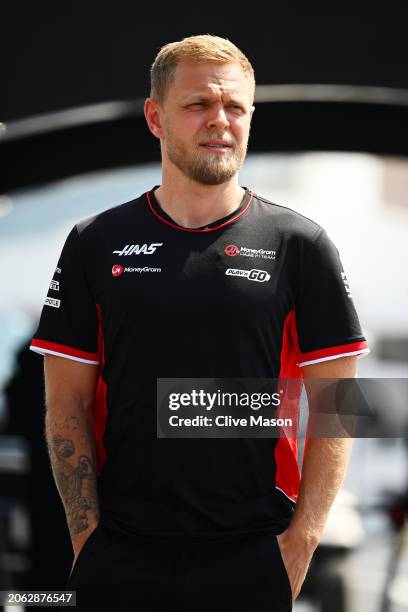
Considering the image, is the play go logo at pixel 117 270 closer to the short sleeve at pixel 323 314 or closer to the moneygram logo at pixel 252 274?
the moneygram logo at pixel 252 274

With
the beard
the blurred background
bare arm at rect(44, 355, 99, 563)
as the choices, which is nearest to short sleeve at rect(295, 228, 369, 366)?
the beard

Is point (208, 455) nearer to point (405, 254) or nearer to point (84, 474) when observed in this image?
point (84, 474)

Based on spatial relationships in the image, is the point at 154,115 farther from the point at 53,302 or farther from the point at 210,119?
the point at 53,302

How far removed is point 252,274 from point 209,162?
0.96 feet

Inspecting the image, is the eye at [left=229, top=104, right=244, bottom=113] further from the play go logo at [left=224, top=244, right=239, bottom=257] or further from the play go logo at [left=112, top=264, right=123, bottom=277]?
the play go logo at [left=112, top=264, right=123, bottom=277]

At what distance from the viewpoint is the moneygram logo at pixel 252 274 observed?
2367 millimetres

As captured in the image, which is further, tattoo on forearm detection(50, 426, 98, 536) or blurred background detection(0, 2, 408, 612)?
blurred background detection(0, 2, 408, 612)

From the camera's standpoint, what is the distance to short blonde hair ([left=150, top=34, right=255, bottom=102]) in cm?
242

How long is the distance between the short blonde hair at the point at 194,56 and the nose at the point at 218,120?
0.44 feet

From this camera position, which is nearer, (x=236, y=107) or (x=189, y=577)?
(x=189, y=577)

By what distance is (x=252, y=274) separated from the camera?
2.37 m

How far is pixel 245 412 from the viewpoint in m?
2.38

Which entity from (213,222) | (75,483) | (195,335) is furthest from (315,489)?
(213,222)

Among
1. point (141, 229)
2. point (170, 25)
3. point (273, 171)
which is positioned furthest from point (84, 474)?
point (273, 171)
